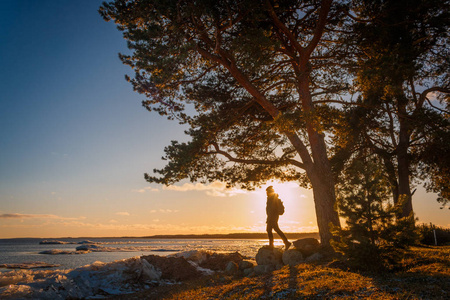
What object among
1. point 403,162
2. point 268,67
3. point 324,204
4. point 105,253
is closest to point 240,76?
point 268,67

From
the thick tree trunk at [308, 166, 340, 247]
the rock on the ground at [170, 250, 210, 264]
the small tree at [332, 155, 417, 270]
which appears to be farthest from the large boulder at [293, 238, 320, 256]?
the rock on the ground at [170, 250, 210, 264]

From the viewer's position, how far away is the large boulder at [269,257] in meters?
10.6

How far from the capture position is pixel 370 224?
705cm

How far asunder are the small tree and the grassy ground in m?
0.41

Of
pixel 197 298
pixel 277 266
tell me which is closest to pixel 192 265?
pixel 277 266

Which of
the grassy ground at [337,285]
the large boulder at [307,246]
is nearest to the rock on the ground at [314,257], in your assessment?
the large boulder at [307,246]

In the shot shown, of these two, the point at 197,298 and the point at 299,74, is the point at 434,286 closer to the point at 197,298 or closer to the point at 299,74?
the point at 197,298

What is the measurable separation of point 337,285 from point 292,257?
4.25 m

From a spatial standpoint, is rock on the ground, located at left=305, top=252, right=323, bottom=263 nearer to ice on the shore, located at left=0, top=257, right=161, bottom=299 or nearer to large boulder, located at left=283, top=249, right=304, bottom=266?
large boulder, located at left=283, top=249, right=304, bottom=266

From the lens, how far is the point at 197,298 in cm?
749

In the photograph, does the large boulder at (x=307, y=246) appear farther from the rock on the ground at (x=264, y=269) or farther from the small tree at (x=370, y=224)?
the small tree at (x=370, y=224)

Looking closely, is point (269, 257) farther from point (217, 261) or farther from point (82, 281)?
point (82, 281)

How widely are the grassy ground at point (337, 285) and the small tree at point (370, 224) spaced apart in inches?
16.0

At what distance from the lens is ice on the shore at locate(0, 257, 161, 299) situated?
768cm
